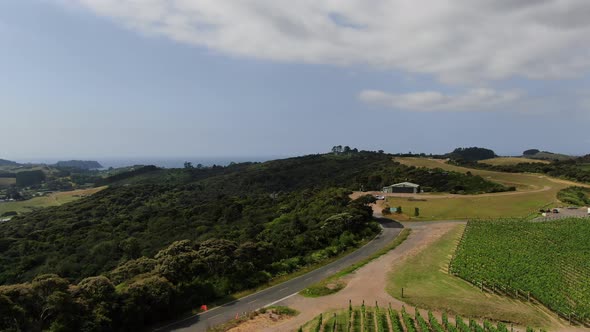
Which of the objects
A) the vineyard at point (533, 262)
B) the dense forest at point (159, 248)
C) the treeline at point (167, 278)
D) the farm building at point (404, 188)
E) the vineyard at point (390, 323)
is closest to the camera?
the treeline at point (167, 278)

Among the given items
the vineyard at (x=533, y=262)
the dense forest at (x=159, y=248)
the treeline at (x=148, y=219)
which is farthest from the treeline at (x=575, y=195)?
the vineyard at (x=533, y=262)

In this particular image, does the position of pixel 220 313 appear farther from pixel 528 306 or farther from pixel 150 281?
pixel 528 306

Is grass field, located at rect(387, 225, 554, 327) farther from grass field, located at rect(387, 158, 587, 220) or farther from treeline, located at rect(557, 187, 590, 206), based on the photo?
treeline, located at rect(557, 187, 590, 206)

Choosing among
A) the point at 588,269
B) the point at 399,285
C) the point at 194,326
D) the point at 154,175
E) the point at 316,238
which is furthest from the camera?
the point at 154,175

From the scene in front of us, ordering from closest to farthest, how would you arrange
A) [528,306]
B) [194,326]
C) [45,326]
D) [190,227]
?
1. [45,326]
2. [194,326]
3. [528,306]
4. [190,227]

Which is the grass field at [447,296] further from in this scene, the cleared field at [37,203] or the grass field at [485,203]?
the cleared field at [37,203]

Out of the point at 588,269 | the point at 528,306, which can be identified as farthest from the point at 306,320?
the point at 588,269

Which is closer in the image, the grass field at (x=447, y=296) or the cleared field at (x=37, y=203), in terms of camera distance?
the grass field at (x=447, y=296)
